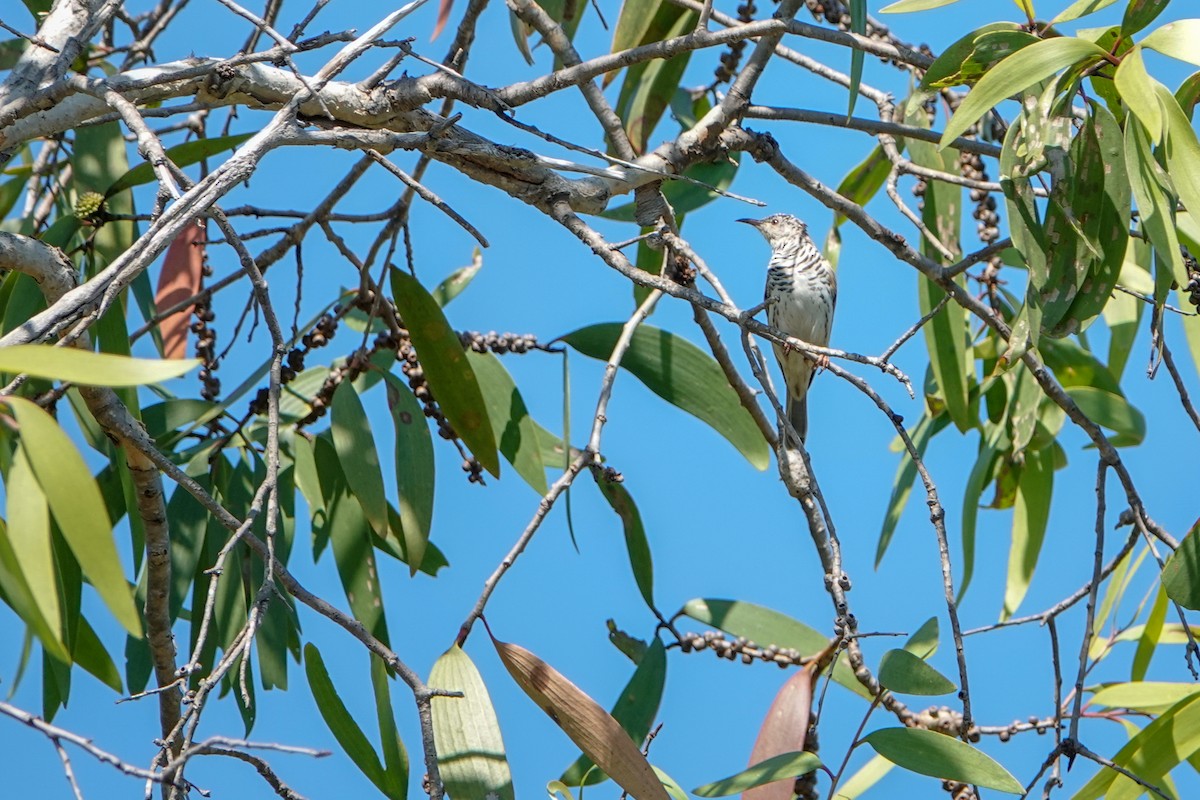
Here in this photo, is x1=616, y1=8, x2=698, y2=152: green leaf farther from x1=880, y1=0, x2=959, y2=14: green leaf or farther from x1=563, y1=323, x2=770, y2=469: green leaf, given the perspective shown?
x1=880, y1=0, x2=959, y2=14: green leaf

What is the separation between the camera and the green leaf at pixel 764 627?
2258mm

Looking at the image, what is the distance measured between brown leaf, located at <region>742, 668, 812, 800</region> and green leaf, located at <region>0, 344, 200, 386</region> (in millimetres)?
1194

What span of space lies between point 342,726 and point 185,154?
94 cm

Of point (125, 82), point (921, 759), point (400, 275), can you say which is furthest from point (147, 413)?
point (921, 759)

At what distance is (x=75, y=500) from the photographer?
888 mm

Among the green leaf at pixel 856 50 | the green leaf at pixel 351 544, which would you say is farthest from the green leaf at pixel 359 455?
the green leaf at pixel 856 50

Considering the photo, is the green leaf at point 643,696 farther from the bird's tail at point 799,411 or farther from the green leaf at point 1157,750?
the bird's tail at point 799,411

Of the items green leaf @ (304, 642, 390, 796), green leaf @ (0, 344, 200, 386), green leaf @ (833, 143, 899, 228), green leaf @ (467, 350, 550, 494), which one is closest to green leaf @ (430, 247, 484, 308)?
green leaf @ (467, 350, 550, 494)

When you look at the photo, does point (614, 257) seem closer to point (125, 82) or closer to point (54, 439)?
point (125, 82)

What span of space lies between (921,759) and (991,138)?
5.19 ft

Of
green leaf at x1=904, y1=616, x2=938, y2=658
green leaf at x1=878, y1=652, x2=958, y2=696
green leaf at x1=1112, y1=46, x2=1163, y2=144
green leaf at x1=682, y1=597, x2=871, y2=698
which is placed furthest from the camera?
green leaf at x1=682, y1=597, x2=871, y2=698

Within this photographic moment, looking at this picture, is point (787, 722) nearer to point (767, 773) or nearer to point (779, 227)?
point (767, 773)

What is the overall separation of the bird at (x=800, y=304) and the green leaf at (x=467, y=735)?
1832 mm

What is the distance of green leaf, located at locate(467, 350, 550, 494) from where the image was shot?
238 centimetres
